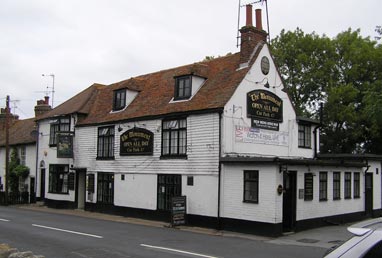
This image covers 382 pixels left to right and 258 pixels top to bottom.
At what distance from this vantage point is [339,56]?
38.5 metres

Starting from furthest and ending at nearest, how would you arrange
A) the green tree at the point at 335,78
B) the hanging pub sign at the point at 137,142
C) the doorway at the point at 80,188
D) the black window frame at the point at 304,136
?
the green tree at the point at 335,78
the doorway at the point at 80,188
the black window frame at the point at 304,136
the hanging pub sign at the point at 137,142

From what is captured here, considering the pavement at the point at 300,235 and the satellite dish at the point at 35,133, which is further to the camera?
the satellite dish at the point at 35,133

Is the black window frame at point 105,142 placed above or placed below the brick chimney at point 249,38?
below

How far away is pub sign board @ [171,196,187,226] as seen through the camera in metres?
21.0

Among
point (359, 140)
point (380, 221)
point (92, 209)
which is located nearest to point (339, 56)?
point (359, 140)

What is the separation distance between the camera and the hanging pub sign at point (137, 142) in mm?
24469

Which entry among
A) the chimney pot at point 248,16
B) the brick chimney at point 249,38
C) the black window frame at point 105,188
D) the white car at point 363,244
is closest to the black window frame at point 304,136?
the brick chimney at point 249,38

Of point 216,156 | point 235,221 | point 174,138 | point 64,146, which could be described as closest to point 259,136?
point 216,156

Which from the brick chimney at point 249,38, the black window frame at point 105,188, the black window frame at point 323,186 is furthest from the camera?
the black window frame at point 105,188

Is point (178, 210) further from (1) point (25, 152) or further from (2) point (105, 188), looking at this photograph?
(1) point (25, 152)

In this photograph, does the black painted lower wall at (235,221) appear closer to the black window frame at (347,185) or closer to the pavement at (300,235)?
the pavement at (300,235)

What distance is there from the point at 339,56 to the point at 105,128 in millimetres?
21226

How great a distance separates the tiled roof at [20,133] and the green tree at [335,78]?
2071 cm

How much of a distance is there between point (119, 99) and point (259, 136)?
9.60m
